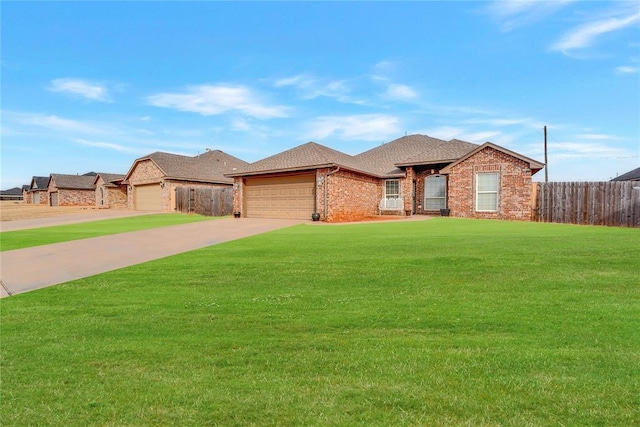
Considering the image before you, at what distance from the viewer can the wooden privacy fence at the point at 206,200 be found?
26875mm

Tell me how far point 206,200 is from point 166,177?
6.06 metres

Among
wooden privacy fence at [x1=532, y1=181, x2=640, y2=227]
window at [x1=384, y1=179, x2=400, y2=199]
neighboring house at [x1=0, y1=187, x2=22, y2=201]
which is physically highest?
neighboring house at [x1=0, y1=187, x2=22, y2=201]

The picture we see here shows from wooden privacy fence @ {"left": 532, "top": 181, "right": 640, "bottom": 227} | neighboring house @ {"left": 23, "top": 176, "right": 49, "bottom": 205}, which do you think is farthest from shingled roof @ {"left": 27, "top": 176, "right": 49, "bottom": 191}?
wooden privacy fence @ {"left": 532, "top": 181, "right": 640, "bottom": 227}

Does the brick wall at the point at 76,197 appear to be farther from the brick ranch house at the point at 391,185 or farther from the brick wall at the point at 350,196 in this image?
the brick wall at the point at 350,196

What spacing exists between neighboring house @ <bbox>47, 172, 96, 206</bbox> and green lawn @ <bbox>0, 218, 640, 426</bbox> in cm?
5085

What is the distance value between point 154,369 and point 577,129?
33.3m

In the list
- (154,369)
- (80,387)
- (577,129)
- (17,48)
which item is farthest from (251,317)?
(577,129)

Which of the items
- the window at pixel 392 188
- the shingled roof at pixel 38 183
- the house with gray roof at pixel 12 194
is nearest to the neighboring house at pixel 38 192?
the shingled roof at pixel 38 183

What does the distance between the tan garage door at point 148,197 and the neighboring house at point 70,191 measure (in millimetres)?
19334

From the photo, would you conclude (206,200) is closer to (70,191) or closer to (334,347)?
(334,347)

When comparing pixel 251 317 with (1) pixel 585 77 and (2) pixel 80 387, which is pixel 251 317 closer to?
(2) pixel 80 387

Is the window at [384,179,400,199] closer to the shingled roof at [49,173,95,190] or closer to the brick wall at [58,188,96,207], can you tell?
the brick wall at [58,188,96,207]

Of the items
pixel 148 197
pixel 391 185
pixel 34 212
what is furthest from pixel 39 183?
pixel 391 185

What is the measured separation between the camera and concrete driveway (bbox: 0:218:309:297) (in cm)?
715
